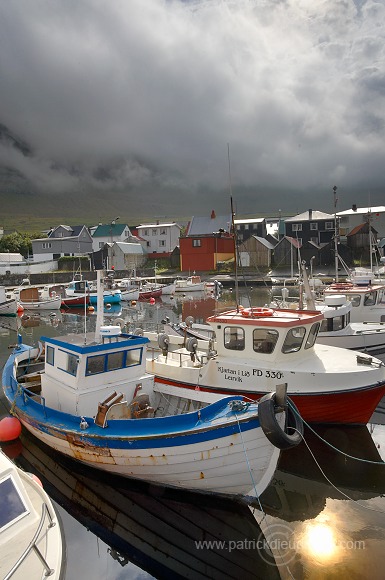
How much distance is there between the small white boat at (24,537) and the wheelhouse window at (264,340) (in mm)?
6688

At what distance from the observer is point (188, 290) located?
5247 cm

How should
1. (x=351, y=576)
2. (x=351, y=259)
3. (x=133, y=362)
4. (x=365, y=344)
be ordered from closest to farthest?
(x=351, y=576), (x=133, y=362), (x=365, y=344), (x=351, y=259)

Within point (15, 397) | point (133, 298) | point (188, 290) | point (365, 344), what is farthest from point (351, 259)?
point (15, 397)

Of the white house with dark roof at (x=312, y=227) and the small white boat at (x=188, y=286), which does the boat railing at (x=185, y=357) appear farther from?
the white house with dark roof at (x=312, y=227)

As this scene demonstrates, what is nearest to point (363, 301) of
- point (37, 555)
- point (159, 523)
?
point (159, 523)

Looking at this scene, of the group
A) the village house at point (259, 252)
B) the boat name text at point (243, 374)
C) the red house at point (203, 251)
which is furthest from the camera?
the red house at point (203, 251)

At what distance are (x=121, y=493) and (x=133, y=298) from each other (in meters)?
39.2

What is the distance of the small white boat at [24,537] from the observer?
17.6ft

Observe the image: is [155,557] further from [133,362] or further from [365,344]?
[365,344]

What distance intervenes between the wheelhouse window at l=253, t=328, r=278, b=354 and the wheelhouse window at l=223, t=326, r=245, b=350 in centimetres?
39

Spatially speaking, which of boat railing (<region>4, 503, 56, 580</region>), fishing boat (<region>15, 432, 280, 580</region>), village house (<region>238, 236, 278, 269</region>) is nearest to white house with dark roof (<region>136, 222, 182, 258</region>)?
village house (<region>238, 236, 278, 269</region>)

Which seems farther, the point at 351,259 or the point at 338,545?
the point at 351,259

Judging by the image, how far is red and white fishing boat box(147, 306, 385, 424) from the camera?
35.6 ft

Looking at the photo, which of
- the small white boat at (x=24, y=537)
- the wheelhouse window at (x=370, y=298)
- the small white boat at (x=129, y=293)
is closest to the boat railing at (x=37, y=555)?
the small white boat at (x=24, y=537)
